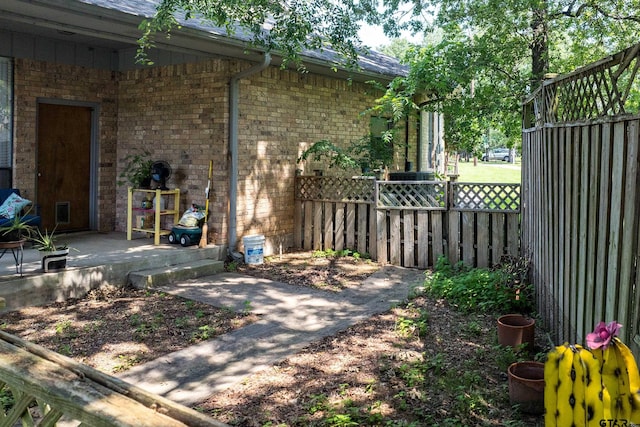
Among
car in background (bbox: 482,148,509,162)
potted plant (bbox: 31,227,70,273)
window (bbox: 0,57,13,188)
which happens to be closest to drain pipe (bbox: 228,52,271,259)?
potted plant (bbox: 31,227,70,273)

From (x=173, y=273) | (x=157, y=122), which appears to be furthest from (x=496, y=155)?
(x=173, y=273)

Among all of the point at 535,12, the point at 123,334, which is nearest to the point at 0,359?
the point at 123,334

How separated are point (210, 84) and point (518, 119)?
20.6ft

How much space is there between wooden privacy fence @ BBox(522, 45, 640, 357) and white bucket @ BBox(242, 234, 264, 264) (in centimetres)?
442

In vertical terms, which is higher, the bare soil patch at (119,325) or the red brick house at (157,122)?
the red brick house at (157,122)

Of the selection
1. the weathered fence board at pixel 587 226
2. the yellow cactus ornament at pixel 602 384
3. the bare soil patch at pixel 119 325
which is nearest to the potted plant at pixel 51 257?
the bare soil patch at pixel 119 325

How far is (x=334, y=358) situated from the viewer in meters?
4.89

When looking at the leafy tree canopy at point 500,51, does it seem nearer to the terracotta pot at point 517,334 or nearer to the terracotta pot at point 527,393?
the terracotta pot at point 517,334

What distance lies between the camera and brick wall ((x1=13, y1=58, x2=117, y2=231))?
28.1 feet

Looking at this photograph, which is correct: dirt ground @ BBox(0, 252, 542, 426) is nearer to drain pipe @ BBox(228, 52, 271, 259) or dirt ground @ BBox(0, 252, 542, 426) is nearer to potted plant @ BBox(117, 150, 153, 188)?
drain pipe @ BBox(228, 52, 271, 259)

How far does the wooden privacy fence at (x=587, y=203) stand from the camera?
2854mm

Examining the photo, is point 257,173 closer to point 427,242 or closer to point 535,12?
point 427,242

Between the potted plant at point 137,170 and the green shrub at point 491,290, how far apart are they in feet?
16.2

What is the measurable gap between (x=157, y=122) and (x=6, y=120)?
2247mm
